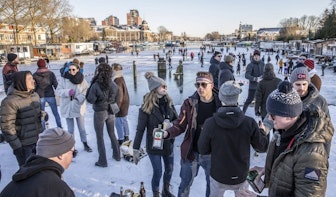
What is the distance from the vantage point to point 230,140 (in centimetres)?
220

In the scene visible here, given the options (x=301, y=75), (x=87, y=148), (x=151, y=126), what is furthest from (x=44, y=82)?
(x=301, y=75)

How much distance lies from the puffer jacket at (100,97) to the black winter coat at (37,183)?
8.24ft

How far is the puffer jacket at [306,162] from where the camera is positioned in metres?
1.41

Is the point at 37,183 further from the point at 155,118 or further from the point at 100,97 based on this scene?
the point at 100,97

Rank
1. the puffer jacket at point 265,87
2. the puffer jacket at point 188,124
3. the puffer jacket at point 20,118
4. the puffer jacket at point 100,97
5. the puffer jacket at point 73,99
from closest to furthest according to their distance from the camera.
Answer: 1. the puffer jacket at point 188,124
2. the puffer jacket at point 20,118
3. the puffer jacket at point 100,97
4. the puffer jacket at point 73,99
5. the puffer jacket at point 265,87

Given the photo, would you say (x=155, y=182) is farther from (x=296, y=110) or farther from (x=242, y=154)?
(x=296, y=110)

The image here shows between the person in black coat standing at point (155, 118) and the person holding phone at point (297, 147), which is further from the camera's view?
the person in black coat standing at point (155, 118)

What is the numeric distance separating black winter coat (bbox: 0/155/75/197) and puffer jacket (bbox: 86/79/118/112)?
2510 millimetres

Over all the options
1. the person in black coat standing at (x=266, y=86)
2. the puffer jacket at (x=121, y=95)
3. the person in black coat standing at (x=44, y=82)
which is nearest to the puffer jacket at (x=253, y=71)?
the person in black coat standing at (x=266, y=86)

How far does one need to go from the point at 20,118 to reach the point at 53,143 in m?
1.96

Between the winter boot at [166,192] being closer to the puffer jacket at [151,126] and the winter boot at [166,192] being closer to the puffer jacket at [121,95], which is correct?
the puffer jacket at [151,126]

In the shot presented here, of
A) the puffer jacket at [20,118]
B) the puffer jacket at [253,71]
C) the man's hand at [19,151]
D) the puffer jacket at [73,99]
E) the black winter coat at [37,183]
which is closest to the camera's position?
the black winter coat at [37,183]

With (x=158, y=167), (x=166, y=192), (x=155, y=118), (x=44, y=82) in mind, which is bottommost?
(x=166, y=192)

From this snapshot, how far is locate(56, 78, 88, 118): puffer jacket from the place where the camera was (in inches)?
181
